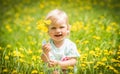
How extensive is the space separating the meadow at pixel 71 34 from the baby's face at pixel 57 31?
0.14m

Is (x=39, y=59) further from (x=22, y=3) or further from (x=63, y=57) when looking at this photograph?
(x=22, y=3)

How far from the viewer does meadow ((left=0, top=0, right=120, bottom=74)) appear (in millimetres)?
3863

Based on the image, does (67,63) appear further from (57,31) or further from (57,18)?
(57,18)

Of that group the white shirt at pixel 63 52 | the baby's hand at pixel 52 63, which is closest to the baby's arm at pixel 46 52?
the baby's hand at pixel 52 63

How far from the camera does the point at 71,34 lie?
5344 mm

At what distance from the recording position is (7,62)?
12.9 feet

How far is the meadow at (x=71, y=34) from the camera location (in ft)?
12.7

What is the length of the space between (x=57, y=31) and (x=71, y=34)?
1.42m

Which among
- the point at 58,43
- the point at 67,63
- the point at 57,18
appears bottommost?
the point at 67,63

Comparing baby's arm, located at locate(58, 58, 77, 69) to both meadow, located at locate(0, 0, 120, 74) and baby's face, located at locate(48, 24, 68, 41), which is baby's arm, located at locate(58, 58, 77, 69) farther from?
baby's face, located at locate(48, 24, 68, 41)

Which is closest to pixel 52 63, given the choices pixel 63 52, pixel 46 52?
pixel 46 52

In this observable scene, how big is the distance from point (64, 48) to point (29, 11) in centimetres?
373

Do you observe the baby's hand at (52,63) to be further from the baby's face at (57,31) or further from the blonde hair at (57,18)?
the blonde hair at (57,18)

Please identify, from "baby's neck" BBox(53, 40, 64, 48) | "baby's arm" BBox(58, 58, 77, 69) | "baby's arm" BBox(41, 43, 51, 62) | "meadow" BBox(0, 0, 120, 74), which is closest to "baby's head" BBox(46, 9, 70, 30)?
"meadow" BBox(0, 0, 120, 74)
